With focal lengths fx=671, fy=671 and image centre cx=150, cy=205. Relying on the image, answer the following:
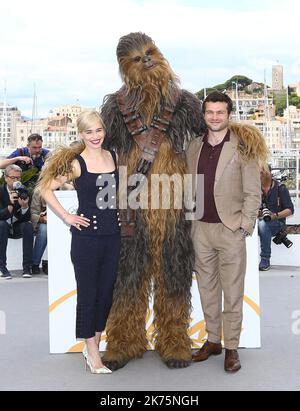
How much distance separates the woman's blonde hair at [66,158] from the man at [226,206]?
1.86ft

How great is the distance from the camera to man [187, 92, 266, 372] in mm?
3439

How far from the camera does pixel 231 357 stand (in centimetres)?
350

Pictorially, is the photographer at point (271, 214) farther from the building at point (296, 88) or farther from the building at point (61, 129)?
the building at point (296, 88)

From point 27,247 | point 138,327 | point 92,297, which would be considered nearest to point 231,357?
point 138,327

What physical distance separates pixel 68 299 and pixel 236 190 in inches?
46.5

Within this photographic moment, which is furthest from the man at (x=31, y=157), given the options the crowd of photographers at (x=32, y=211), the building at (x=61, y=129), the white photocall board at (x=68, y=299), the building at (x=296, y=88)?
the building at (x=296, y=88)

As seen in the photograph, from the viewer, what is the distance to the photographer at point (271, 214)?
6723 mm

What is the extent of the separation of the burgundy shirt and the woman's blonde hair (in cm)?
56

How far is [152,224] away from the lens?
3523mm

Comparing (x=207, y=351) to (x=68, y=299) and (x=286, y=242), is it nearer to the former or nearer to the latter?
(x=68, y=299)

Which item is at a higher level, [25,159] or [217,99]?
[217,99]

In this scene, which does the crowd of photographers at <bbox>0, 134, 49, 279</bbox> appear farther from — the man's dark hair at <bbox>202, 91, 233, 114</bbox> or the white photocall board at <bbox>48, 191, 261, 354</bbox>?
the man's dark hair at <bbox>202, 91, 233, 114</bbox>

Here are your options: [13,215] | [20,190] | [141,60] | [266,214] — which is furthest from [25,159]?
[141,60]

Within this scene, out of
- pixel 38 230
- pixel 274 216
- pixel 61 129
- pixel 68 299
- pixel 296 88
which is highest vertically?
pixel 296 88
